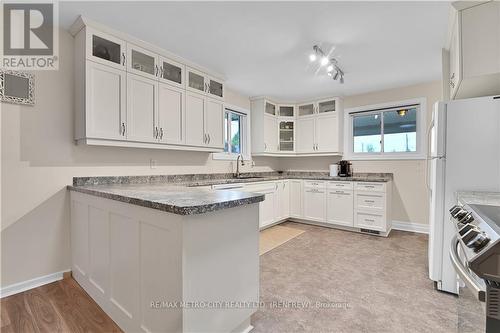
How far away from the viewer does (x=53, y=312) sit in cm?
180

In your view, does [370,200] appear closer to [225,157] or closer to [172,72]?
[225,157]

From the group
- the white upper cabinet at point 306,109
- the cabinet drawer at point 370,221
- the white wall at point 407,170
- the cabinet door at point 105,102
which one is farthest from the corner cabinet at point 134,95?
the white wall at point 407,170

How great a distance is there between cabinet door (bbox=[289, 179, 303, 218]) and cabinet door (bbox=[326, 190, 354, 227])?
20.9 inches

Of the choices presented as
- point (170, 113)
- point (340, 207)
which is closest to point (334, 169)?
point (340, 207)

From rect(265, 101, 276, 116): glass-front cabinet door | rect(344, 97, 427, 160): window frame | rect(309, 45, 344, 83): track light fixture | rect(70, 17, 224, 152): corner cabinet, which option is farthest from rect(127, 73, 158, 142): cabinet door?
rect(344, 97, 427, 160): window frame

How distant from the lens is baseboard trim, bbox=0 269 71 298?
6.63ft

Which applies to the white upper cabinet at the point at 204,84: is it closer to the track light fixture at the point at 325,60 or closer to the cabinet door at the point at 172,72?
the cabinet door at the point at 172,72

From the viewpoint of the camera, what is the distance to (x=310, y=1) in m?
1.91

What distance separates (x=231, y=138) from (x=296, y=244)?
2.15 m

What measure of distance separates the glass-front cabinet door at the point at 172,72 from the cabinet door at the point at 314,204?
2.81 metres

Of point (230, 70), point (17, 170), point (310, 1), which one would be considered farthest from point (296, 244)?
point (17, 170)

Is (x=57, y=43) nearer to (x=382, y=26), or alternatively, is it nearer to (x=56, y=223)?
(x=56, y=223)

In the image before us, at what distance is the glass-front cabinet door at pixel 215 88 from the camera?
333cm

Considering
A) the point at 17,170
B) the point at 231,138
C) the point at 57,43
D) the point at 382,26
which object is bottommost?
the point at 17,170
